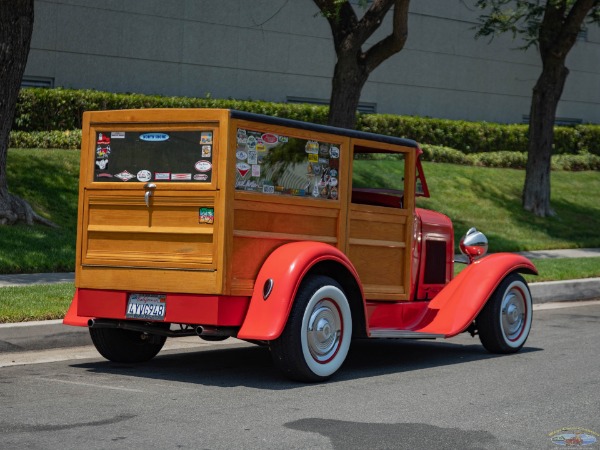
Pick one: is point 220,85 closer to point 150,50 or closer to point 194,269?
point 150,50

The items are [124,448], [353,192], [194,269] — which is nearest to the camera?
[124,448]

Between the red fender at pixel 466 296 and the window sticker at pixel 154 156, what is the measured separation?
8.60 ft

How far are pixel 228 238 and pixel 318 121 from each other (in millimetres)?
A: 16847

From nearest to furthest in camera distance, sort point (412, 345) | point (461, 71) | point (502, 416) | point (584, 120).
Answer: point (502, 416) → point (412, 345) → point (461, 71) → point (584, 120)

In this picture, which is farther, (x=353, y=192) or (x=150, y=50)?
(x=150, y=50)

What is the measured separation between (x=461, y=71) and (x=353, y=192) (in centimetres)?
2138

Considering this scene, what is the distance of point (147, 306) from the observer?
795cm

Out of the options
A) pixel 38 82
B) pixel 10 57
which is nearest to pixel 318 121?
pixel 38 82

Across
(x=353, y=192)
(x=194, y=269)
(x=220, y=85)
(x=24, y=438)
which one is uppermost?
(x=220, y=85)

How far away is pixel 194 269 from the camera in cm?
771

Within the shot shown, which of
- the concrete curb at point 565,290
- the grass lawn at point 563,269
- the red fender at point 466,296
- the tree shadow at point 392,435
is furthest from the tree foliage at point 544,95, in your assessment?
the tree shadow at point 392,435

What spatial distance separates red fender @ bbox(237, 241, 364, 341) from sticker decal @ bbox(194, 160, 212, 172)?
0.80 metres

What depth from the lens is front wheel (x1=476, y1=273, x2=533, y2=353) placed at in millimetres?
9586

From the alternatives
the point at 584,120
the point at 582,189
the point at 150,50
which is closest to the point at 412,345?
the point at 150,50
